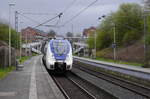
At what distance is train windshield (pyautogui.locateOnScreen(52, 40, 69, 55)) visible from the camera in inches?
1036

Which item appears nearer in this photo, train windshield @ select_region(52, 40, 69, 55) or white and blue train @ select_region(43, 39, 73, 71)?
white and blue train @ select_region(43, 39, 73, 71)

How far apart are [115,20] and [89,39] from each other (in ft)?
65.8

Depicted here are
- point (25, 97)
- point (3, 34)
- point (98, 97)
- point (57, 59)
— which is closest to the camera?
point (25, 97)

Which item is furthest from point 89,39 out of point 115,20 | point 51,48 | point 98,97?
point 98,97

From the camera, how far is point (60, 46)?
26.8 m

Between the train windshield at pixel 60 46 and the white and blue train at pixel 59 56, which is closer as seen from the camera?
the white and blue train at pixel 59 56

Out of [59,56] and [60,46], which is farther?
[60,46]

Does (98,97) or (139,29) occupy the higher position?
(139,29)

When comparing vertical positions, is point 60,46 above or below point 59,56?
above

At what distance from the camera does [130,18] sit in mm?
72875

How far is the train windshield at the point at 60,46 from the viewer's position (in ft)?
86.3

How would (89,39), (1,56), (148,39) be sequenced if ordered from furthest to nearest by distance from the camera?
(89,39) → (148,39) → (1,56)

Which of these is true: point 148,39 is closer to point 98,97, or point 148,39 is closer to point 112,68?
point 112,68

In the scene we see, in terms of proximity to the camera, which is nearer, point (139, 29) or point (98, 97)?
point (98, 97)
